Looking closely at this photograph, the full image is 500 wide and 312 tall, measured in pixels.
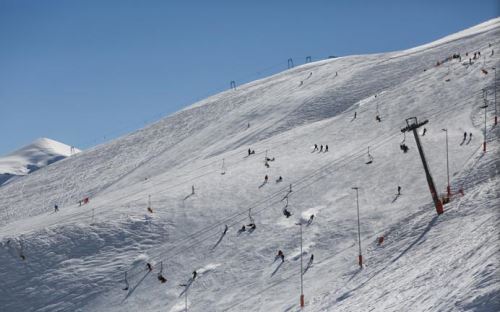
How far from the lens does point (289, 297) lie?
88.8 ft

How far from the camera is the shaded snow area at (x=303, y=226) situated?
79.7 ft

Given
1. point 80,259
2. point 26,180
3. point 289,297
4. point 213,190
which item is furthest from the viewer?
point 26,180

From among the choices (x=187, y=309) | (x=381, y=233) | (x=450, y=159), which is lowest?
(x=187, y=309)

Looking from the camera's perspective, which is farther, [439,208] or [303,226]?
[303,226]

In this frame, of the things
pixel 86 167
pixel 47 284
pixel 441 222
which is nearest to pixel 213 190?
pixel 47 284

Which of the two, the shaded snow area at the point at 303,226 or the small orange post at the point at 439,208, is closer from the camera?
the shaded snow area at the point at 303,226

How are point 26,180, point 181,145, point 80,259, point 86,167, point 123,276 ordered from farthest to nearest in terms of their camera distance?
point 26,180 → point 86,167 → point 181,145 → point 80,259 → point 123,276

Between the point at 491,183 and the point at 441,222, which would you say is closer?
the point at 441,222

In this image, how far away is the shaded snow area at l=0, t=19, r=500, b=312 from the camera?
24.3 meters

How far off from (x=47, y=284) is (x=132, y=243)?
5532 mm

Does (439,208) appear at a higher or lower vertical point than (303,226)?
higher

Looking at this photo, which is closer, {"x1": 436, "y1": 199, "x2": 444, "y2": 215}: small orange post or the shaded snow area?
the shaded snow area

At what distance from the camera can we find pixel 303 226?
33.8m

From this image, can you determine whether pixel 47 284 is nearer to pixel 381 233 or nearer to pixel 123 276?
pixel 123 276
